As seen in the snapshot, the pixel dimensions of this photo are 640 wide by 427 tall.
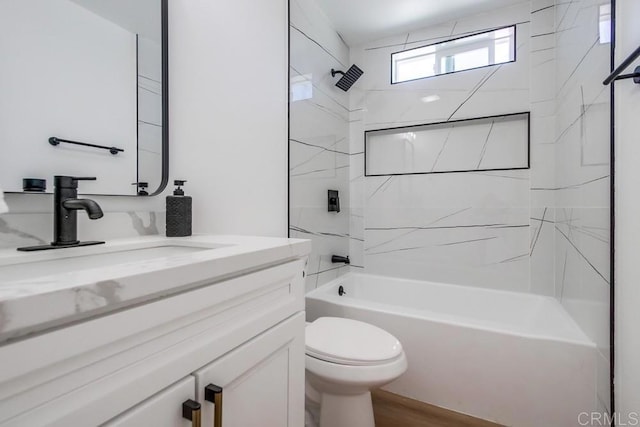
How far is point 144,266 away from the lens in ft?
1.73

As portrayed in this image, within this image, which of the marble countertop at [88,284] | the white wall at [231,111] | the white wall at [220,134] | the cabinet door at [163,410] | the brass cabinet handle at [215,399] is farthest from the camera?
the white wall at [231,111]

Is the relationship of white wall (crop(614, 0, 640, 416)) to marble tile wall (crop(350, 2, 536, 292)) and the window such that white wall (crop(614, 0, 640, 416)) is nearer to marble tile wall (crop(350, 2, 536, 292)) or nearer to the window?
marble tile wall (crop(350, 2, 536, 292))

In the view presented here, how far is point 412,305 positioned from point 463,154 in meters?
1.23

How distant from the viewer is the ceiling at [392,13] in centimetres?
211

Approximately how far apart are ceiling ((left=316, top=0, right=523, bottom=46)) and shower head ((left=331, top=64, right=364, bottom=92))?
0.32 meters

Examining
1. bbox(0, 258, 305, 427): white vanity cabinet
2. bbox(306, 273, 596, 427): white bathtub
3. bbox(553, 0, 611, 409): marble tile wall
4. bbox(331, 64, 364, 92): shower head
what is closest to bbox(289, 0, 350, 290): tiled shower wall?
bbox(331, 64, 364, 92): shower head

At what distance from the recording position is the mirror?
772 mm

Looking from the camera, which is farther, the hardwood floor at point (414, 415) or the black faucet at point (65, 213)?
the hardwood floor at point (414, 415)

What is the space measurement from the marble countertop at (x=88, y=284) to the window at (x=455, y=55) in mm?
2275

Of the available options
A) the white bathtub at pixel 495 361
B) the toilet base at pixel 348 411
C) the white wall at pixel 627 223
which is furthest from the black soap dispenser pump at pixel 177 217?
the white wall at pixel 627 223

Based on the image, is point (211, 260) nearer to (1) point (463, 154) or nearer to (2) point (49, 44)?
(2) point (49, 44)

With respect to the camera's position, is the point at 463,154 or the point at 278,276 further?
the point at 463,154

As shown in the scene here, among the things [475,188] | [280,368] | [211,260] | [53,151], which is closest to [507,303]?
[475,188]

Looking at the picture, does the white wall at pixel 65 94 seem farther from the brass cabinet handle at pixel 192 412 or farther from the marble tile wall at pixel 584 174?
the marble tile wall at pixel 584 174
